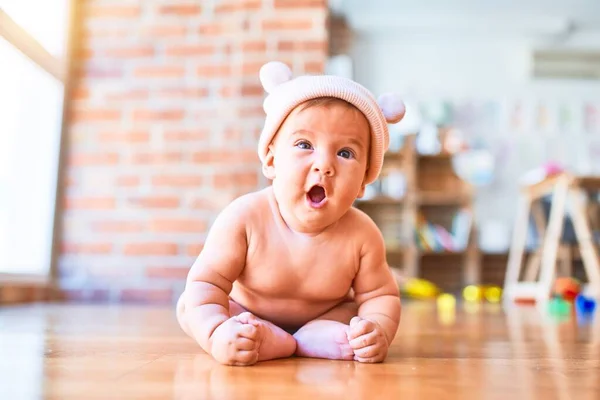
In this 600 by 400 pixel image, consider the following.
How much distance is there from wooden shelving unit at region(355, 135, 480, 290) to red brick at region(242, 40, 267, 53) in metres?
2.87

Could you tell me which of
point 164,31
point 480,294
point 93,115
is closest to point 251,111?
point 164,31

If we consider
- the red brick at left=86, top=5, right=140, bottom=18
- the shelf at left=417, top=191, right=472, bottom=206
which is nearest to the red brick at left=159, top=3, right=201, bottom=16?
the red brick at left=86, top=5, right=140, bottom=18

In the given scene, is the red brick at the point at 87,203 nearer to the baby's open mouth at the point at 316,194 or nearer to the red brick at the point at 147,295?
the red brick at the point at 147,295

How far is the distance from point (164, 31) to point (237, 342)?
1965mm

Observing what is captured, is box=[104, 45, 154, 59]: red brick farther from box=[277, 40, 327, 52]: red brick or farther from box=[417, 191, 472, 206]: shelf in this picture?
box=[417, 191, 472, 206]: shelf

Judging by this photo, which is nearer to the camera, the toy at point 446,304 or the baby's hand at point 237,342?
the baby's hand at point 237,342

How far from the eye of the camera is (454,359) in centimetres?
86

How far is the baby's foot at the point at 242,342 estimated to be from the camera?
2.45 feet

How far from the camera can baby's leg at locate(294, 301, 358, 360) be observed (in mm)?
833

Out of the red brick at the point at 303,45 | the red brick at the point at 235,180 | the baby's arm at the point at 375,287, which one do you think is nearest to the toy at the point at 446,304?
the red brick at the point at 235,180

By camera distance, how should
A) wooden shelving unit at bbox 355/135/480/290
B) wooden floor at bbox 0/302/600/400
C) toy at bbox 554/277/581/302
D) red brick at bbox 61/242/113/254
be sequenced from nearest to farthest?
1. wooden floor at bbox 0/302/600/400
2. red brick at bbox 61/242/113/254
3. toy at bbox 554/277/581/302
4. wooden shelving unit at bbox 355/135/480/290

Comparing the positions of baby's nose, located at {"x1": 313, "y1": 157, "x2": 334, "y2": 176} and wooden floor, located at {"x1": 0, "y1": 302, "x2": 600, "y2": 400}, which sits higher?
baby's nose, located at {"x1": 313, "y1": 157, "x2": 334, "y2": 176}

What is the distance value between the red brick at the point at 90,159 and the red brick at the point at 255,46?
668 mm

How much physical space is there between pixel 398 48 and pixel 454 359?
5125 mm
